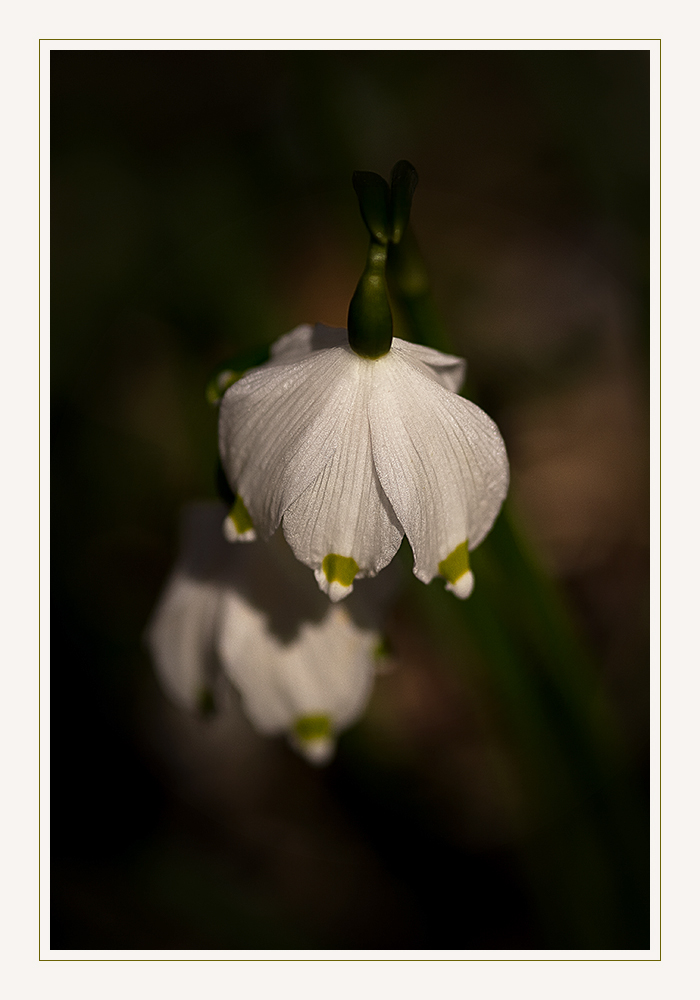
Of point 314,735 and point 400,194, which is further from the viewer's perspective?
point 314,735

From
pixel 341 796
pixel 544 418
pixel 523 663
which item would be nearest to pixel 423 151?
pixel 544 418

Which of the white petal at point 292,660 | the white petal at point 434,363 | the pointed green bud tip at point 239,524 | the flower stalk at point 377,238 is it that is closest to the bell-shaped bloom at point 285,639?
the white petal at point 292,660

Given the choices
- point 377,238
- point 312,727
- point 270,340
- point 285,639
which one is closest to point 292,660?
point 285,639

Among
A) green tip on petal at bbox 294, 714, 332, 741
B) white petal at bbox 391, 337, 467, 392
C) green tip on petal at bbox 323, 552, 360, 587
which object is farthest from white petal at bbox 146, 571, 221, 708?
white petal at bbox 391, 337, 467, 392

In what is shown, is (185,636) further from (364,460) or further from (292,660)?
(364,460)

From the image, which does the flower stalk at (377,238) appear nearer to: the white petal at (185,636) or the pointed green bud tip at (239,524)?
the pointed green bud tip at (239,524)
